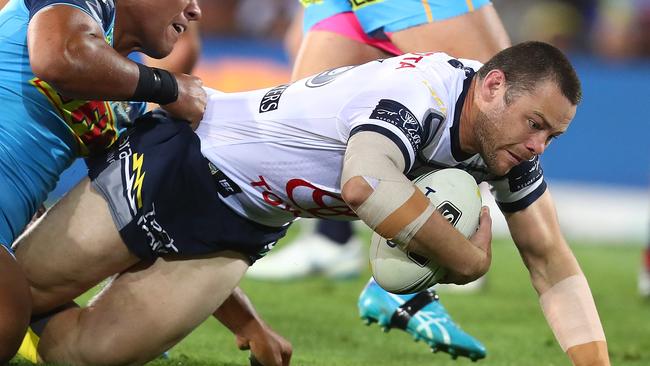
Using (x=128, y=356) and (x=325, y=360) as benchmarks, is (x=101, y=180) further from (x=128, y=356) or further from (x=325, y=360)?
(x=325, y=360)

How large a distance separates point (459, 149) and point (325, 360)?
126cm

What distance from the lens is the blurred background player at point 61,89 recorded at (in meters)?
3.53

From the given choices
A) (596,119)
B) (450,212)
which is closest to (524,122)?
(450,212)

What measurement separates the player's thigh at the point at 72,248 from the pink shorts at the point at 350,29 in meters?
1.62

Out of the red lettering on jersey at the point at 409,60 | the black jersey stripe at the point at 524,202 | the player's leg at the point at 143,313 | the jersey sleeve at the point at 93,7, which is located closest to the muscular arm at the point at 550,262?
the black jersey stripe at the point at 524,202

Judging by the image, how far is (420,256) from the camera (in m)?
3.43

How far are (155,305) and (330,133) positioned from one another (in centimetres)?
97

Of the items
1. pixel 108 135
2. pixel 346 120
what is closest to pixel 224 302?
pixel 108 135

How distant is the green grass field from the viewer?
4762 millimetres

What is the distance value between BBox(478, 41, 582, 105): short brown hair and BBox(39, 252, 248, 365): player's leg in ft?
4.24

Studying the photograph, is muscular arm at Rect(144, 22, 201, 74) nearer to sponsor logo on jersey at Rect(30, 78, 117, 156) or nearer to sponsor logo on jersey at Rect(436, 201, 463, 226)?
sponsor logo on jersey at Rect(30, 78, 117, 156)

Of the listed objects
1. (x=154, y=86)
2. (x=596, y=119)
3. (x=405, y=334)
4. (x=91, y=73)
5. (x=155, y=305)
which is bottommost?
(x=596, y=119)

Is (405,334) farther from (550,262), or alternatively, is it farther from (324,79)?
(324,79)

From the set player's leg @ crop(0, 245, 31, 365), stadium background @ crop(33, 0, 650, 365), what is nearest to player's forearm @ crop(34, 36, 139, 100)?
player's leg @ crop(0, 245, 31, 365)
